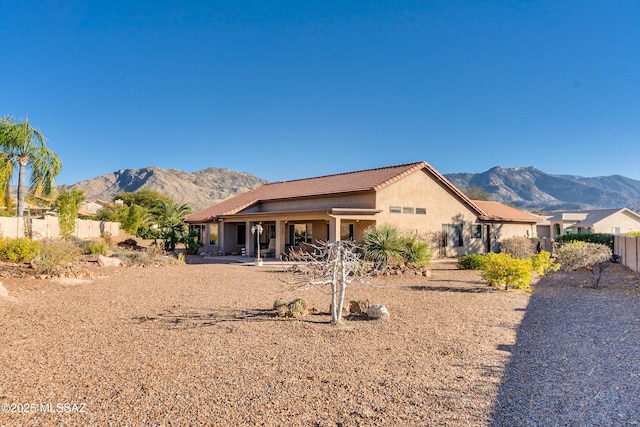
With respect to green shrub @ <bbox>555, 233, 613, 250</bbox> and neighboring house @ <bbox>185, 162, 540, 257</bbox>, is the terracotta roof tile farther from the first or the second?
green shrub @ <bbox>555, 233, 613, 250</bbox>

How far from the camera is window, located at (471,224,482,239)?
26.2 m

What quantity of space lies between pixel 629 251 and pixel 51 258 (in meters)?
23.7

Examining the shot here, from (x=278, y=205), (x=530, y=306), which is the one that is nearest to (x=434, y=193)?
(x=278, y=205)

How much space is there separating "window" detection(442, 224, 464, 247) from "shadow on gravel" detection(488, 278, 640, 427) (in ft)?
49.0

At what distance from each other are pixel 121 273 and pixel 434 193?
17221 millimetres

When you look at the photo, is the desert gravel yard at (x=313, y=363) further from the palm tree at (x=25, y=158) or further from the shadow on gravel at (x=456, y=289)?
the palm tree at (x=25, y=158)

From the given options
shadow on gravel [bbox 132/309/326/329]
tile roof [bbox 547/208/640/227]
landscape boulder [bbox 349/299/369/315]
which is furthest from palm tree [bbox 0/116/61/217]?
tile roof [bbox 547/208/640/227]

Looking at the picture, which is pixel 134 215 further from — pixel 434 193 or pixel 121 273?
pixel 434 193

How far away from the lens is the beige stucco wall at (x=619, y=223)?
1743 inches

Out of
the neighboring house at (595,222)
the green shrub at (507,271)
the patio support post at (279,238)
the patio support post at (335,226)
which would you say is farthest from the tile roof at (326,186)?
the neighboring house at (595,222)

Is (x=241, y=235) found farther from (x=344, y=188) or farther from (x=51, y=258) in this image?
(x=51, y=258)

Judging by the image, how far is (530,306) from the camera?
10.1m

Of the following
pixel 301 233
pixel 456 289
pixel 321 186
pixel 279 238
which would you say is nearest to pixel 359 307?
pixel 456 289

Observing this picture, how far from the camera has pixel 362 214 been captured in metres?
20.4
